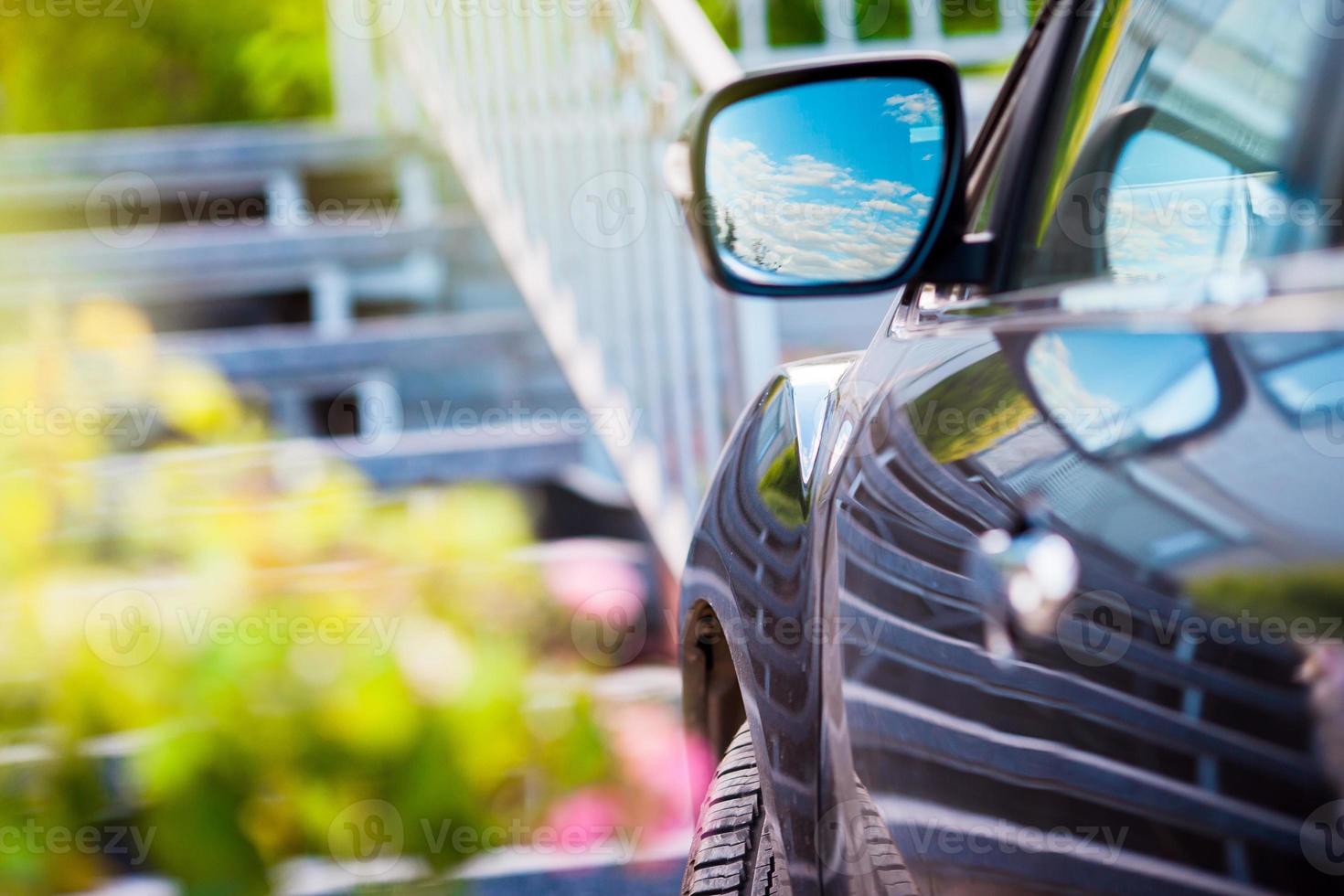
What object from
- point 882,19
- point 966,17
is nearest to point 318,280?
point 882,19

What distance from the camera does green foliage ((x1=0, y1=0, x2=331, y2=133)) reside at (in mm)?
8172

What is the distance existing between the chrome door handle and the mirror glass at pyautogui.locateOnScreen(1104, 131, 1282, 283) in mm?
211

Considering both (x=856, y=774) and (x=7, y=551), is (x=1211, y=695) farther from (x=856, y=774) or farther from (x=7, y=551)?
(x=7, y=551)

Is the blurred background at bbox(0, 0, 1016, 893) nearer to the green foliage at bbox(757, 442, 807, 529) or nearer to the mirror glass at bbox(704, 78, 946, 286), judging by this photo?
the green foliage at bbox(757, 442, 807, 529)

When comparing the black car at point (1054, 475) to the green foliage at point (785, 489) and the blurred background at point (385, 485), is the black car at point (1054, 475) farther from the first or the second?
the blurred background at point (385, 485)

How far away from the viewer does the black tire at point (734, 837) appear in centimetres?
132

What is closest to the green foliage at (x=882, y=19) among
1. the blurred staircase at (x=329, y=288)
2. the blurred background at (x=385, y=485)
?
the blurred background at (x=385, y=485)

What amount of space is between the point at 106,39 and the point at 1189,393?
8.92 m

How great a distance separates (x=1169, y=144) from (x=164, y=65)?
29.2 feet

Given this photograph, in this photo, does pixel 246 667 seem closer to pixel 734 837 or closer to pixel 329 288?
pixel 734 837

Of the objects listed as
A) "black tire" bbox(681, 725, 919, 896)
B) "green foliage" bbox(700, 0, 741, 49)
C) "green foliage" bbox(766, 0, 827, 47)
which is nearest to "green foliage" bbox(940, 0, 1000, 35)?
"green foliage" bbox(766, 0, 827, 47)

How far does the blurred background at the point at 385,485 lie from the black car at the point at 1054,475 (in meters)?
0.74

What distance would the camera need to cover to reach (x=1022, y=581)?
76cm

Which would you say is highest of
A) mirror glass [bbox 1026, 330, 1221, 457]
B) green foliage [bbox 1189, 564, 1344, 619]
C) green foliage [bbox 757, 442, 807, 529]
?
mirror glass [bbox 1026, 330, 1221, 457]
